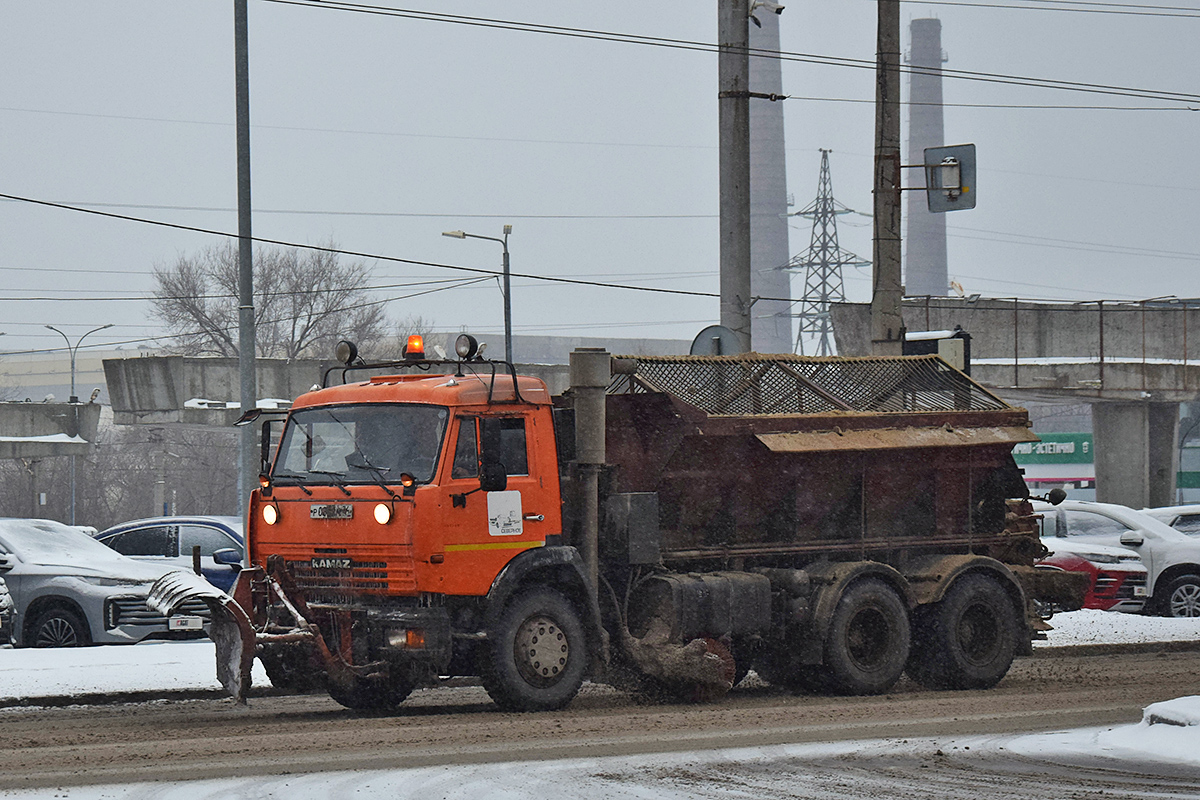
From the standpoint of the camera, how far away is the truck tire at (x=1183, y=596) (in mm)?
19688

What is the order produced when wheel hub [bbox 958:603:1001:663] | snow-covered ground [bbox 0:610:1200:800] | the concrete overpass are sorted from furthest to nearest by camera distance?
the concrete overpass < wheel hub [bbox 958:603:1001:663] < snow-covered ground [bbox 0:610:1200:800]

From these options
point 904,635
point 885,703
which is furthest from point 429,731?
point 904,635

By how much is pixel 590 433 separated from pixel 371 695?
2678 millimetres

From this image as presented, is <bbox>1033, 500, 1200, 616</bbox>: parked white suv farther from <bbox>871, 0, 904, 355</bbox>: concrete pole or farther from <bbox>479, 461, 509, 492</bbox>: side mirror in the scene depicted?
<bbox>479, 461, 509, 492</bbox>: side mirror

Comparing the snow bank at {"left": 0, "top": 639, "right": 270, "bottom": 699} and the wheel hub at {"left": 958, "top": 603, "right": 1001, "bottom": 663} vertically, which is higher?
the wheel hub at {"left": 958, "top": 603, "right": 1001, "bottom": 663}

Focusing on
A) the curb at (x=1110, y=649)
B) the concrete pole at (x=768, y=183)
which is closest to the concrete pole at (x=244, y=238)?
the curb at (x=1110, y=649)

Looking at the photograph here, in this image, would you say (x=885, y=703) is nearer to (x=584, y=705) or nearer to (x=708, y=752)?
(x=584, y=705)

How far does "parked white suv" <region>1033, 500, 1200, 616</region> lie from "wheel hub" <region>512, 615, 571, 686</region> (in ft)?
32.5

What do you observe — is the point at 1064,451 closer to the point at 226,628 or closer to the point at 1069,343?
the point at 1069,343

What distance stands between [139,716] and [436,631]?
2.38 m

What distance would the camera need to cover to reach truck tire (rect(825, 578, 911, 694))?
1306 cm

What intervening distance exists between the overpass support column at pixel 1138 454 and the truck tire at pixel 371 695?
33.6 meters

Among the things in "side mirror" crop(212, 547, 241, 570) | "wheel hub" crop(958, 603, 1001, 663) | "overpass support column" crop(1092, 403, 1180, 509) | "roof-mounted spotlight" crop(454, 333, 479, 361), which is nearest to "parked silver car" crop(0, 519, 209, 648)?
"side mirror" crop(212, 547, 241, 570)

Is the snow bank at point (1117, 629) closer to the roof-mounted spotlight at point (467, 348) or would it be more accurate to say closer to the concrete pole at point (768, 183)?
the roof-mounted spotlight at point (467, 348)
